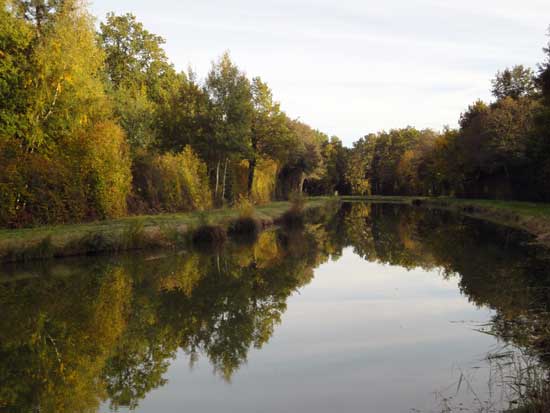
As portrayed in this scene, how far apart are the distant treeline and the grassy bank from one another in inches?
81.9

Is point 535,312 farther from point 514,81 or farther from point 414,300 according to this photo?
point 514,81

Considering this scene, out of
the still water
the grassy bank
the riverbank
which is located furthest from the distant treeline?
the still water

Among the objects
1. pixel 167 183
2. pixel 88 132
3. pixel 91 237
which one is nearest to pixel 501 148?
pixel 167 183

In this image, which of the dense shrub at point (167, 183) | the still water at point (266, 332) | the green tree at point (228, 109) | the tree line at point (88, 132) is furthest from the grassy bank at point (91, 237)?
the green tree at point (228, 109)

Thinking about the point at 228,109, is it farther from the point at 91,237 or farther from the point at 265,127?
the point at 91,237

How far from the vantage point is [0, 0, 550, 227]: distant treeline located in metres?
22.2

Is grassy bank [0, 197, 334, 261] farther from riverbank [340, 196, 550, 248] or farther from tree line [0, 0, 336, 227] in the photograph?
riverbank [340, 196, 550, 248]

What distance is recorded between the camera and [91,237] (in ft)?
62.8

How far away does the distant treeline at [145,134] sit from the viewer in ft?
72.9

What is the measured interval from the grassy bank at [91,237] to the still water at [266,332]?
0.90 metres

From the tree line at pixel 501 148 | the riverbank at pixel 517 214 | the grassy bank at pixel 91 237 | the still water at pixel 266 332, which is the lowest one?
the still water at pixel 266 332

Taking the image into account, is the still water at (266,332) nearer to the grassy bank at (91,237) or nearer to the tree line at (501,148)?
the grassy bank at (91,237)

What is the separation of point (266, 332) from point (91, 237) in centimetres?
1119

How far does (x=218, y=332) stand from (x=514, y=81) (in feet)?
170
